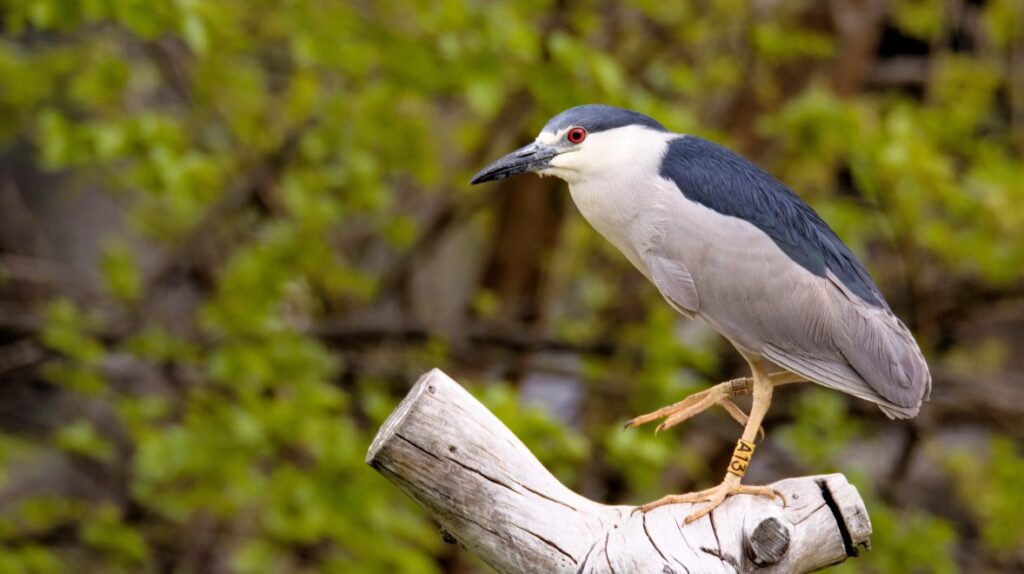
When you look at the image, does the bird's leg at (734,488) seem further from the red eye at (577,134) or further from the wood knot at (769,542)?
the red eye at (577,134)

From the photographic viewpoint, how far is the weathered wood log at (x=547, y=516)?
2.15m

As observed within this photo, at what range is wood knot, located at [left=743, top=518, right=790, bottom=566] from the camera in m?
2.16

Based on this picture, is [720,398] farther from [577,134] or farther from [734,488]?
[577,134]

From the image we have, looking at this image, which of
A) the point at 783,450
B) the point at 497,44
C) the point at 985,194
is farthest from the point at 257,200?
the point at 985,194

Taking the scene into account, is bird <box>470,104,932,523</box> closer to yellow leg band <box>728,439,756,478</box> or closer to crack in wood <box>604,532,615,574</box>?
yellow leg band <box>728,439,756,478</box>

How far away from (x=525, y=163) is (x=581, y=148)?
12cm

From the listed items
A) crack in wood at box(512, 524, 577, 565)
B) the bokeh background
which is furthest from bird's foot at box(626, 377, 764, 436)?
the bokeh background

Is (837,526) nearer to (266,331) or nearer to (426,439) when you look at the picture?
(426,439)

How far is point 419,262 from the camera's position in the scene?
5656 mm

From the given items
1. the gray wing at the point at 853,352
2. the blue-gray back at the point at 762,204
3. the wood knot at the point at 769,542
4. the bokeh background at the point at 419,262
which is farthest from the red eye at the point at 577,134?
the bokeh background at the point at 419,262

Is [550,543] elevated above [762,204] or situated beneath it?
situated beneath

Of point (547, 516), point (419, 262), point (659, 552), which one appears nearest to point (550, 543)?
point (547, 516)

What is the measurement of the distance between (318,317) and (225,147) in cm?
86

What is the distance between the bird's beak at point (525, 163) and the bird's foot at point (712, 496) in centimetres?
73
